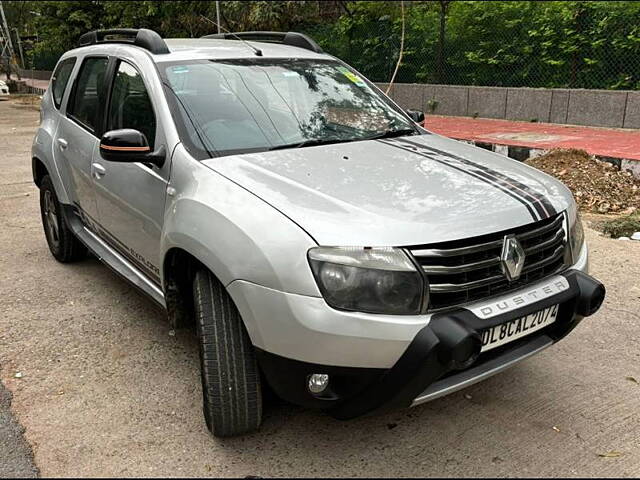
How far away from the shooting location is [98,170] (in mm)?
3576

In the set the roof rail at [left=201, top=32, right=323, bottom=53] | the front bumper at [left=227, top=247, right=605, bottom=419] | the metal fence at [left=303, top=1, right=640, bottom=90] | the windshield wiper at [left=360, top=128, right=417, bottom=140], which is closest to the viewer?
the front bumper at [left=227, top=247, right=605, bottom=419]

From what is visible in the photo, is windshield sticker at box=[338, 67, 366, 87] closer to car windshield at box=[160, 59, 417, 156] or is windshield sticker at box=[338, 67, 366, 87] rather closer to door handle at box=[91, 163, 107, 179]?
car windshield at box=[160, 59, 417, 156]

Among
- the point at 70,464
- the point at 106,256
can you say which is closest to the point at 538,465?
the point at 70,464

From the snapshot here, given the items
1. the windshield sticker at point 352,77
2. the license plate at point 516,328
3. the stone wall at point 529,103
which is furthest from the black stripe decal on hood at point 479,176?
the stone wall at point 529,103

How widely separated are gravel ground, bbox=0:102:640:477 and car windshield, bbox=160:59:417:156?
1247 mm

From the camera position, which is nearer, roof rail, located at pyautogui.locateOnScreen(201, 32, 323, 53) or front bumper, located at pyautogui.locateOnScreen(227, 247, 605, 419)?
A: front bumper, located at pyautogui.locateOnScreen(227, 247, 605, 419)

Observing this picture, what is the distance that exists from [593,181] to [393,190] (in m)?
4.82

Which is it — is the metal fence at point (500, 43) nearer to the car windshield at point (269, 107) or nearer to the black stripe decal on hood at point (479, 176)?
the car windshield at point (269, 107)

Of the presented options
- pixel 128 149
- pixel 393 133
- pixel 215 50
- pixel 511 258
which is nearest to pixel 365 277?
pixel 511 258

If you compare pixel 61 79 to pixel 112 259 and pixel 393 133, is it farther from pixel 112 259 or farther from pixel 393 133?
pixel 393 133

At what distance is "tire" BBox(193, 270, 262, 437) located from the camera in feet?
7.86

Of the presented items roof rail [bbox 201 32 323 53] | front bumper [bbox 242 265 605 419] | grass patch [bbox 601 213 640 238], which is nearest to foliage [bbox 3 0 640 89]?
grass patch [bbox 601 213 640 238]

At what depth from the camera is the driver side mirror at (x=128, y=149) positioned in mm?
2842

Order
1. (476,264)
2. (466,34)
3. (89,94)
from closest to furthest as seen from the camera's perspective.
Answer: (476,264) → (89,94) → (466,34)
